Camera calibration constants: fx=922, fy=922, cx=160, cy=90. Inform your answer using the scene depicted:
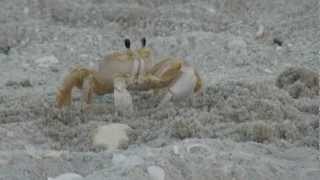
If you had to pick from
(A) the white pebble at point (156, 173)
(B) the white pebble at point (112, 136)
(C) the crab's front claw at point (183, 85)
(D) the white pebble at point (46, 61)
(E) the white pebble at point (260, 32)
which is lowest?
(D) the white pebble at point (46, 61)

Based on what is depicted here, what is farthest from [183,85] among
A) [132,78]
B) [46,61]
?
[46,61]

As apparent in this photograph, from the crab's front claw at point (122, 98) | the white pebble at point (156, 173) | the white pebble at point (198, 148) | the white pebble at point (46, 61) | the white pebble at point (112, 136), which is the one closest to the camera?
the white pebble at point (156, 173)

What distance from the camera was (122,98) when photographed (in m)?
6.87

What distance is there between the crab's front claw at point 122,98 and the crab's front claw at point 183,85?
246 mm

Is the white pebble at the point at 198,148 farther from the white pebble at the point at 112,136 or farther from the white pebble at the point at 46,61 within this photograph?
the white pebble at the point at 46,61

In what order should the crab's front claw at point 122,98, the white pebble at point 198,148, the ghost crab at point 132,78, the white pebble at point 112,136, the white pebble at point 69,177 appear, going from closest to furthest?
the white pebble at point 69,177, the white pebble at point 198,148, the white pebble at point 112,136, the crab's front claw at point 122,98, the ghost crab at point 132,78

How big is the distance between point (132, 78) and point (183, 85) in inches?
15.6

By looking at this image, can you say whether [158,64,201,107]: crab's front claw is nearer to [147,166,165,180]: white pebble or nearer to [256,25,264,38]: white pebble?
[147,166,165,180]: white pebble

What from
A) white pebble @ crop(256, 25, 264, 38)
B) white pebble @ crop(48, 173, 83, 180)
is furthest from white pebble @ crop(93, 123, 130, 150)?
white pebble @ crop(256, 25, 264, 38)

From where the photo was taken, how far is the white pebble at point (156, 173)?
4.42 m

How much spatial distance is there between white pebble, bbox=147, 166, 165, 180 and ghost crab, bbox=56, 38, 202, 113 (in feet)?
7.91

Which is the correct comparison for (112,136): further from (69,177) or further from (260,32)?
(260,32)

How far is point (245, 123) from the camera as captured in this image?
19.6 ft

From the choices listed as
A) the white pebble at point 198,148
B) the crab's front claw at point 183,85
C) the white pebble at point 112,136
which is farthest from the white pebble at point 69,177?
the crab's front claw at point 183,85
